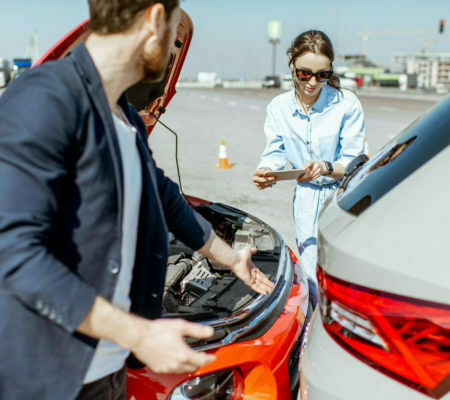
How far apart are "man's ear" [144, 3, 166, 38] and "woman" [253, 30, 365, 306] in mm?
1803

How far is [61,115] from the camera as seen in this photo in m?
1.19

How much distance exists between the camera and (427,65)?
18325cm

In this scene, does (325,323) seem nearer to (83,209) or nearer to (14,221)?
(83,209)

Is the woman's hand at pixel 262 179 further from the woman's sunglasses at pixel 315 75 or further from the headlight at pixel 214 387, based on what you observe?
the headlight at pixel 214 387

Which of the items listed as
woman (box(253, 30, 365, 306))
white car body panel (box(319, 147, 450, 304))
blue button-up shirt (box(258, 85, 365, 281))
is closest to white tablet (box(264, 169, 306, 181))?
woman (box(253, 30, 365, 306))

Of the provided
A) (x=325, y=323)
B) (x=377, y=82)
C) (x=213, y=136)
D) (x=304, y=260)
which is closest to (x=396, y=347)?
(x=325, y=323)

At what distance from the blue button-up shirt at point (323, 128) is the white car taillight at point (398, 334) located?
185cm

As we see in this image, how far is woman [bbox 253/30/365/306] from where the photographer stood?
3133mm

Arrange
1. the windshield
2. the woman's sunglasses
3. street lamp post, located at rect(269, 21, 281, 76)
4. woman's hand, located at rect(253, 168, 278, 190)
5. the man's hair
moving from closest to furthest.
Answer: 1. the man's hair
2. the windshield
3. woman's hand, located at rect(253, 168, 278, 190)
4. the woman's sunglasses
5. street lamp post, located at rect(269, 21, 281, 76)

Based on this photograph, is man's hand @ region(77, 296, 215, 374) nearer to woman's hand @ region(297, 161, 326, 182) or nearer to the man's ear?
the man's ear

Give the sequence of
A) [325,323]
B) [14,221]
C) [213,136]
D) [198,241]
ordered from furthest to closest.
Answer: [213,136] → [198,241] → [325,323] → [14,221]

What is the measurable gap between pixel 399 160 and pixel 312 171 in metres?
1.24

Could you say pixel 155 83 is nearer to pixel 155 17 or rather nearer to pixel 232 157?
pixel 155 17

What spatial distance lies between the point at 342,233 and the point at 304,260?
6.29ft
